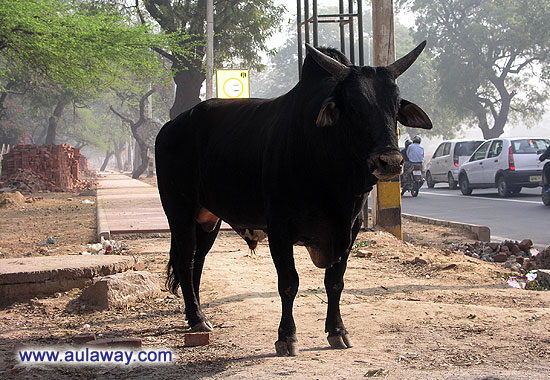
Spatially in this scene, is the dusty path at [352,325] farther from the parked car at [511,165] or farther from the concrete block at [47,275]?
the parked car at [511,165]

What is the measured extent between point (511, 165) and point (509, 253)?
1110cm

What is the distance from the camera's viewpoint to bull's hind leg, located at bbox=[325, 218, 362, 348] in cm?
483

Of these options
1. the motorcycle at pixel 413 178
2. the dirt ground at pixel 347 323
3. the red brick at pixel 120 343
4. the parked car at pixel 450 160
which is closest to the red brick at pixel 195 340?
the dirt ground at pixel 347 323

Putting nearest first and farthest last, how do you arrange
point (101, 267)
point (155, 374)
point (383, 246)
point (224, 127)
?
point (155, 374) < point (224, 127) < point (101, 267) < point (383, 246)

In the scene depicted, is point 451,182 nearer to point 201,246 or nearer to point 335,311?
point 201,246

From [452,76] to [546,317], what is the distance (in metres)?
45.8

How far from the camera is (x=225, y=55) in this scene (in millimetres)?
29781

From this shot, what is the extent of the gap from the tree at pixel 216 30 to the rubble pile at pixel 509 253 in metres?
16.1

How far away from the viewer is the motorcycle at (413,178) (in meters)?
23.1

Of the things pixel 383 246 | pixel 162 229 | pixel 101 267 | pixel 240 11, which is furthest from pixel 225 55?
pixel 101 267

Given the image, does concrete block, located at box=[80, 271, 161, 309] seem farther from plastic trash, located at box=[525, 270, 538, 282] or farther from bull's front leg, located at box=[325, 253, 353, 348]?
plastic trash, located at box=[525, 270, 538, 282]

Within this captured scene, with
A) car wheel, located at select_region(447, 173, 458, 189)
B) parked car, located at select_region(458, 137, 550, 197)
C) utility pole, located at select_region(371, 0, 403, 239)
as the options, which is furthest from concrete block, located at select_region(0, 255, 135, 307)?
car wheel, located at select_region(447, 173, 458, 189)

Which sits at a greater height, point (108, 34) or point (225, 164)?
point (108, 34)

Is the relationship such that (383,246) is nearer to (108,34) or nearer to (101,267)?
(101,267)
